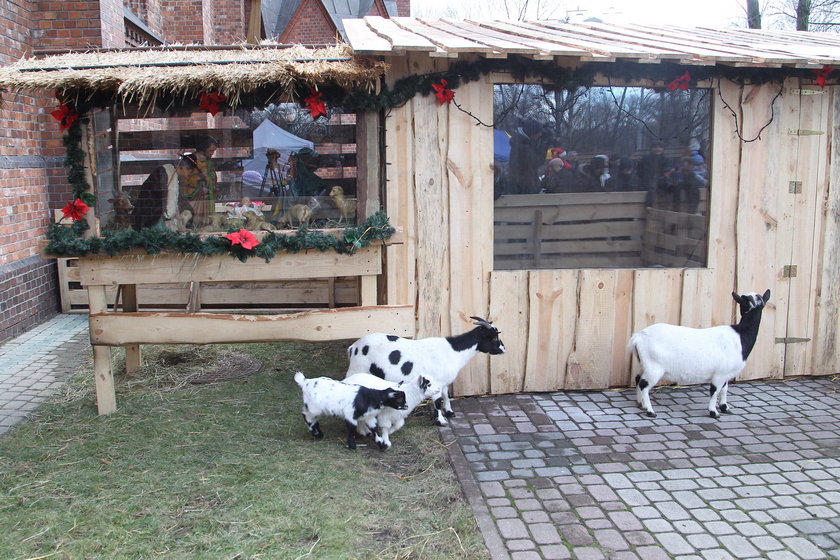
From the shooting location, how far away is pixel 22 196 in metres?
9.76

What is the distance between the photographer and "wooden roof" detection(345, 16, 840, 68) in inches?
234

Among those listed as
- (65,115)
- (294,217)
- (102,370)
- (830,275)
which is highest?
(65,115)

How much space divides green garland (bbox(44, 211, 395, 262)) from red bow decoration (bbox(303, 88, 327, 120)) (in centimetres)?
100

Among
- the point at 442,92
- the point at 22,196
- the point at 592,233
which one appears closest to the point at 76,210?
the point at 442,92

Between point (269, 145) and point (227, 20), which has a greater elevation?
point (227, 20)

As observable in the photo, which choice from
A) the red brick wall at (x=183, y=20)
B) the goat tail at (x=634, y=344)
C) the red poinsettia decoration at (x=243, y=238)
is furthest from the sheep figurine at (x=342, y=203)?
the red brick wall at (x=183, y=20)

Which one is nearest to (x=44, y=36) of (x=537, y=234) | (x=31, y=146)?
(x=31, y=146)

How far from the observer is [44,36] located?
1033 centimetres

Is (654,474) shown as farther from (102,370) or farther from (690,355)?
(102,370)

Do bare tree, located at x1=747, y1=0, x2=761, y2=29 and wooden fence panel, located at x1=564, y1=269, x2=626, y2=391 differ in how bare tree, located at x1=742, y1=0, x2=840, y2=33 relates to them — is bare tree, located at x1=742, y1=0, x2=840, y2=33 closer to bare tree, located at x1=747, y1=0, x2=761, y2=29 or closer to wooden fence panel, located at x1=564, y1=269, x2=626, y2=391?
bare tree, located at x1=747, y1=0, x2=761, y2=29

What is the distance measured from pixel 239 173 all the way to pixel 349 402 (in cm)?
229

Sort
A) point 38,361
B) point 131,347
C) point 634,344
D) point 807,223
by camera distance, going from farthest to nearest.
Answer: point 38,361, point 131,347, point 807,223, point 634,344

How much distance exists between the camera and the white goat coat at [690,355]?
20.6 feet

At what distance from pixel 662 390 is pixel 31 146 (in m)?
8.94
